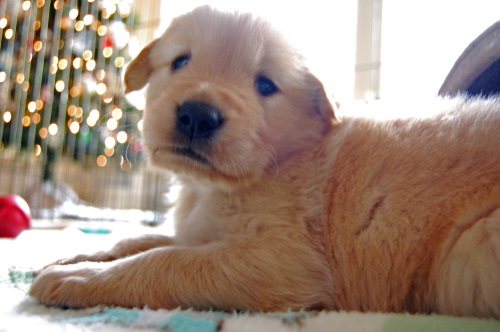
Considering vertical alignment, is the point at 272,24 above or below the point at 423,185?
above

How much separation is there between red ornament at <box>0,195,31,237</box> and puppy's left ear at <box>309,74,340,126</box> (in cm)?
254

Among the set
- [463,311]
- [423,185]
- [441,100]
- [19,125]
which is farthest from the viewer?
[19,125]

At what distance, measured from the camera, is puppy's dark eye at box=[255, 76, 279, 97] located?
154cm

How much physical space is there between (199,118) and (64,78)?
458 centimetres

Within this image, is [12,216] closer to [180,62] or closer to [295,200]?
[180,62]

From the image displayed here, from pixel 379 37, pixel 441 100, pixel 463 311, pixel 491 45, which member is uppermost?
pixel 379 37

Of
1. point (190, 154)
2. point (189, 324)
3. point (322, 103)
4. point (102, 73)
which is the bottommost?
point (189, 324)

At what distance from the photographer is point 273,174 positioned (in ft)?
4.74

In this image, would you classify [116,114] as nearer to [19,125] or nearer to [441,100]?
[19,125]

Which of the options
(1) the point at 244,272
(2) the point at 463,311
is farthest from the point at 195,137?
(2) the point at 463,311

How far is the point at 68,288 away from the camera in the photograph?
1160 mm

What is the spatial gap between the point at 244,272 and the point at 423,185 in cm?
59

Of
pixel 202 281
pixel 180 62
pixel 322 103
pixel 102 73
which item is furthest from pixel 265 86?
pixel 102 73

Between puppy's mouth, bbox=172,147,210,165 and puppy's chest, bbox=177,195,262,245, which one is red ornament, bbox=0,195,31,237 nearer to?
puppy's chest, bbox=177,195,262,245
